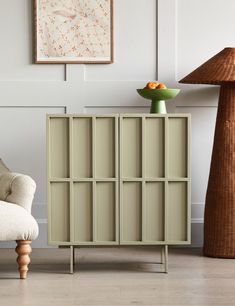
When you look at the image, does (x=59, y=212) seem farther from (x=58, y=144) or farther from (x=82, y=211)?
(x=58, y=144)

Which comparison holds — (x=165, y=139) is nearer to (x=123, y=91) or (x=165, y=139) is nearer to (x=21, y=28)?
(x=123, y=91)

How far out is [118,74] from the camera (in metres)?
5.16

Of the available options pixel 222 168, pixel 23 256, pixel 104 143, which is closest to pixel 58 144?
pixel 104 143

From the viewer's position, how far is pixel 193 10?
16.9ft

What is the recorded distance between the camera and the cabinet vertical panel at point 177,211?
4.24 m

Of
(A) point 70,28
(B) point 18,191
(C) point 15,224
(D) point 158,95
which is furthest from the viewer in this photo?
(A) point 70,28

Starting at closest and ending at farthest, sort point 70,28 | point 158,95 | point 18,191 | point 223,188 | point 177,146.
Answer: point 18,191
point 177,146
point 158,95
point 223,188
point 70,28

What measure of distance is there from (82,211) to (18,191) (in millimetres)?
380

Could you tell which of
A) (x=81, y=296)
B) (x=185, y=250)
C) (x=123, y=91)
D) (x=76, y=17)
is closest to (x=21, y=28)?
(x=76, y=17)

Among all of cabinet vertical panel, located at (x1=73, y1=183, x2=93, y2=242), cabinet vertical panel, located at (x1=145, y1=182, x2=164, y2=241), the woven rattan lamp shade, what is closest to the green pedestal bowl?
the woven rattan lamp shade

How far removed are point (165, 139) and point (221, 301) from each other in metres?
1.09

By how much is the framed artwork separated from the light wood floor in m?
1.33

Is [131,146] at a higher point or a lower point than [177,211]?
higher

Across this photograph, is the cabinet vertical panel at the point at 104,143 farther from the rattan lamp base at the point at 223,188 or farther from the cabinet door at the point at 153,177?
the rattan lamp base at the point at 223,188
